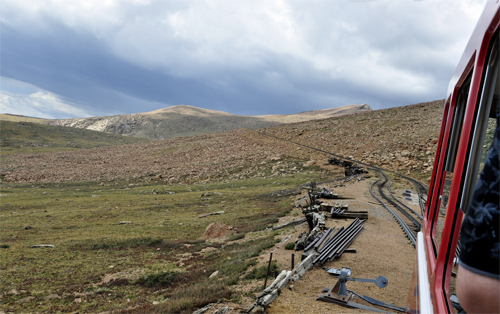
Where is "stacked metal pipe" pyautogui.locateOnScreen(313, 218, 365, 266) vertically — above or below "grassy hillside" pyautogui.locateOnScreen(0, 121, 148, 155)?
below

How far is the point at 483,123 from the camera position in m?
1.89

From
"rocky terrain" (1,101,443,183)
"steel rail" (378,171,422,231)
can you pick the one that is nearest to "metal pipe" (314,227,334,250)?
"steel rail" (378,171,422,231)

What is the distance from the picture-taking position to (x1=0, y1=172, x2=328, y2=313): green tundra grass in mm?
10906

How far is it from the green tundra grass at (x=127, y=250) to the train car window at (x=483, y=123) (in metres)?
7.79

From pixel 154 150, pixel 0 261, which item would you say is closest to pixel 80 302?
pixel 0 261

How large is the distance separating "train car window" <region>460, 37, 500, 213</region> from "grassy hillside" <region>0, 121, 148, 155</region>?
106671 millimetres

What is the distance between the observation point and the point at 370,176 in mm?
32406

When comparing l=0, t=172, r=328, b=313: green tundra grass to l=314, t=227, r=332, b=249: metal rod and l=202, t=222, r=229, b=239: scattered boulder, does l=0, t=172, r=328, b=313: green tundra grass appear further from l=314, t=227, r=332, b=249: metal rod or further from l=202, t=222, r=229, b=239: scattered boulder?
l=314, t=227, r=332, b=249: metal rod

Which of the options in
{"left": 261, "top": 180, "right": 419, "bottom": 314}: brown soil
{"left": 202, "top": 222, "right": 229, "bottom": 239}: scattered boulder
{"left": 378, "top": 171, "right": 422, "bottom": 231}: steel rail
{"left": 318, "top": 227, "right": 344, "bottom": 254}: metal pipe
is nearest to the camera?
{"left": 261, "top": 180, "right": 419, "bottom": 314}: brown soil

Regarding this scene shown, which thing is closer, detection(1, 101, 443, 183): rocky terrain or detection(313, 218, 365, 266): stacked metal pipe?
detection(313, 218, 365, 266): stacked metal pipe

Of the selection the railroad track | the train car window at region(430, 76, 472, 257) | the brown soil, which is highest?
the train car window at region(430, 76, 472, 257)

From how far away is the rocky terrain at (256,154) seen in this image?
44.0 metres

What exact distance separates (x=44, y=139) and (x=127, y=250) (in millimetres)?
116932

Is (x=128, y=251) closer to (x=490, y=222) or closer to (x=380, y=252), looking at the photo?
(x=380, y=252)
